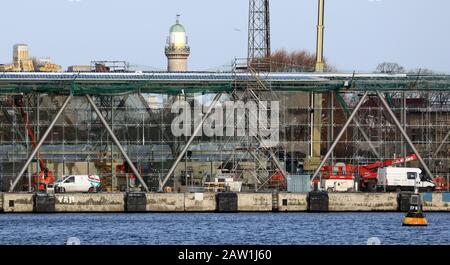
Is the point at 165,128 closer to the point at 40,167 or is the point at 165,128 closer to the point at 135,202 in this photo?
the point at 40,167

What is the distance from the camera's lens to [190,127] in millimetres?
90750

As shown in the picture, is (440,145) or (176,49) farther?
(176,49)

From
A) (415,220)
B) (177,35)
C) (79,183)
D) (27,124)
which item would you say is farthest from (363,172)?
(177,35)

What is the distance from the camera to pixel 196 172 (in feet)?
302

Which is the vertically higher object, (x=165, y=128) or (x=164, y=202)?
(x=165, y=128)

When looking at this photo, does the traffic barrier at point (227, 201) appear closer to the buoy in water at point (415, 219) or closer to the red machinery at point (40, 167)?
the red machinery at point (40, 167)

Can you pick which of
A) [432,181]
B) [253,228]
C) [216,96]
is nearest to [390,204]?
[432,181]

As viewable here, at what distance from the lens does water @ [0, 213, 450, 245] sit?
5431cm

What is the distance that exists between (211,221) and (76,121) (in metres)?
23.2

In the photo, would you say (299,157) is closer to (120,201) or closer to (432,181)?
(432,181)

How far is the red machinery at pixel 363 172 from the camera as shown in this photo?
9181cm

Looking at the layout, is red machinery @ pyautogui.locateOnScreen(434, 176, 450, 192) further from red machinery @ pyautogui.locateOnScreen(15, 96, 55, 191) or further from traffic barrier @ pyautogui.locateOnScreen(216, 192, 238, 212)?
red machinery @ pyautogui.locateOnScreen(15, 96, 55, 191)

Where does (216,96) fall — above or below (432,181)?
above

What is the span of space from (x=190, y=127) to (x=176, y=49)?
220 feet
